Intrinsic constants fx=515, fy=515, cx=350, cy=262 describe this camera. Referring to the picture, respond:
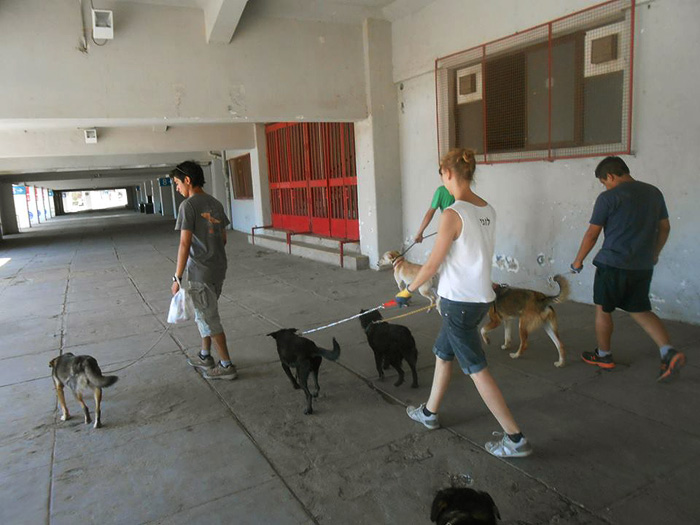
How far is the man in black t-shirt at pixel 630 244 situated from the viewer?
Result: 388cm

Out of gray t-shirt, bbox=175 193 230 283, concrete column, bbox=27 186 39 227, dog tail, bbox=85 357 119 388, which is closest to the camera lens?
dog tail, bbox=85 357 119 388

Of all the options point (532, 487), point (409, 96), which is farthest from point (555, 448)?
point (409, 96)

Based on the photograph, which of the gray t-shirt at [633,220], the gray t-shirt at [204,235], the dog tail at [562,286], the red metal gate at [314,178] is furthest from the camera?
the red metal gate at [314,178]

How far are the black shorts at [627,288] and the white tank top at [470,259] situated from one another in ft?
5.51

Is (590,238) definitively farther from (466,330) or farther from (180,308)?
(180,308)

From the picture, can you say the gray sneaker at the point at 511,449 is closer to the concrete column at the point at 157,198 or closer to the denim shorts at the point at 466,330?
the denim shorts at the point at 466,330

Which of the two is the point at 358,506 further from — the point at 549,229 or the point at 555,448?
the point at 549,229

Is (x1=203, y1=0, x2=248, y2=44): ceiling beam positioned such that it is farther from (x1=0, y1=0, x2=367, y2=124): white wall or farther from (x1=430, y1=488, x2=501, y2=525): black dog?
(x1=430, y1=488, x2=501, y2=525): black dog

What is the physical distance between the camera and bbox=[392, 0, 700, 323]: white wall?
4992 millimetres

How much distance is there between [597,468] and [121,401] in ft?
11.3

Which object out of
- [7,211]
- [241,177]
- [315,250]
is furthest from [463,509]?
[7,211]

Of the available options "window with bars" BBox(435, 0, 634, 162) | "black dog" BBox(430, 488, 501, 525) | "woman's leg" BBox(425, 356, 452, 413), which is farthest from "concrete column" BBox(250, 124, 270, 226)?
"black dog" BBox(430, 488, 501, 525)

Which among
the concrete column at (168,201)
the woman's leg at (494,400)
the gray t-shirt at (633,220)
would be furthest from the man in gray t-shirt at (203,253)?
the concrete column at (168,201)

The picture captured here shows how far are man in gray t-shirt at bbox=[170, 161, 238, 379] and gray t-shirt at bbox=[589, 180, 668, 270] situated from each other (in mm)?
3136
